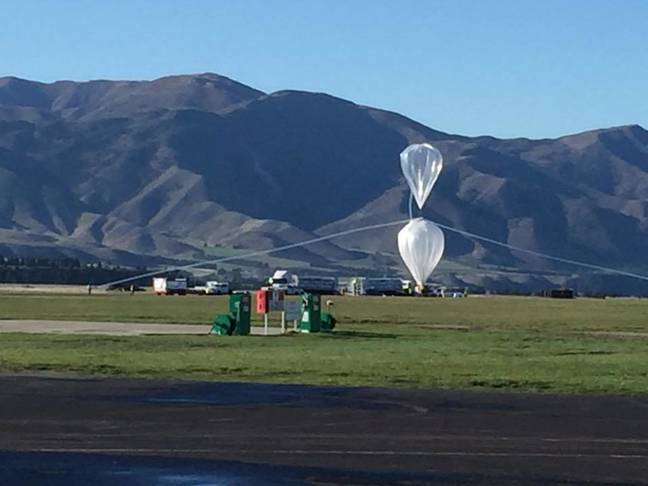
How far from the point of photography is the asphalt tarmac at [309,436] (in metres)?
16.1

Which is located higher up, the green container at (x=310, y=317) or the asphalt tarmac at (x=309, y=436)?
the green container at (x=310, y=317)

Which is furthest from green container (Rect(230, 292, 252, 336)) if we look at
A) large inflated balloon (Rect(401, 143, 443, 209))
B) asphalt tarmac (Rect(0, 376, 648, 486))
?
large inflated balloon (Rect(401, 143, 443, 209))

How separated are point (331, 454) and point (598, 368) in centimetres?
1838

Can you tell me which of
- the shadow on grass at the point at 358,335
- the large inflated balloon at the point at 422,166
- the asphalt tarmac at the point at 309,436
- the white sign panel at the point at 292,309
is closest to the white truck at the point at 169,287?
the large inflated balloon at the point at 422,166

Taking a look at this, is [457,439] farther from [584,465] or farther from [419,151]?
[419,151]

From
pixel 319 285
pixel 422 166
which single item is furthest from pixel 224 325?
pixel 319 285

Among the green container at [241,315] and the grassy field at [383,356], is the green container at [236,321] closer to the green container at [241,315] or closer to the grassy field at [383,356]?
the green container at [241,315]

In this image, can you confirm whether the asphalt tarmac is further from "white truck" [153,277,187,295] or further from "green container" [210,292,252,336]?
"white truck" [153,277,187,295]

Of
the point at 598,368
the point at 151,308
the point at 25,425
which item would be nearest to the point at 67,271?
the point at 151,308

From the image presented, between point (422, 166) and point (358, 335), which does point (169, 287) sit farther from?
point (358, 335)

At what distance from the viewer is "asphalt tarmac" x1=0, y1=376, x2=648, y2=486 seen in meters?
16.1

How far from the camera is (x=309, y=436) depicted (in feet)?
64.0

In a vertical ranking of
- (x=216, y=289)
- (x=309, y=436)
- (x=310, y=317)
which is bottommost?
(x=309, y=436)

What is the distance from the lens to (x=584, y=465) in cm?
1706
